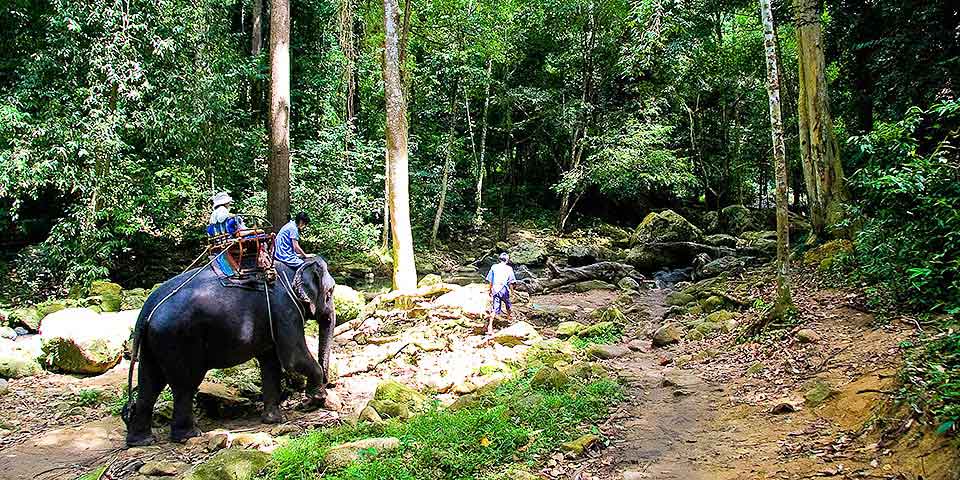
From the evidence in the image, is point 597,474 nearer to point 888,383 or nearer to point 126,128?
point 888,383

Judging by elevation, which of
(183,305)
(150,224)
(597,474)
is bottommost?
(597,474)

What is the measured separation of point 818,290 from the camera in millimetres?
10398

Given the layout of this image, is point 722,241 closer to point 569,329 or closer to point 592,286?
point 592,286

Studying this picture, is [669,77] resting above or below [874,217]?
above

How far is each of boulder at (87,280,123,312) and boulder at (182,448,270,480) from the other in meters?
10.5

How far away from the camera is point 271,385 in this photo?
7762mm

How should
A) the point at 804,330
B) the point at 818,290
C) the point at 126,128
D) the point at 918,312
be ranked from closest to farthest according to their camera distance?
the point at 918,312 < the point at 804,330 < the point at 818,290 < the point at 126,128

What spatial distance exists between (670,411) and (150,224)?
50.9 feet

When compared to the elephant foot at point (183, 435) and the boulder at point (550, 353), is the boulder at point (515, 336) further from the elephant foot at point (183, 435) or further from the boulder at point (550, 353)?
the elephant foot at point (183, 435)

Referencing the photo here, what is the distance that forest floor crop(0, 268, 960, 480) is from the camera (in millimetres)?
4742

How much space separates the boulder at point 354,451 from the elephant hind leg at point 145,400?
8.93 ft

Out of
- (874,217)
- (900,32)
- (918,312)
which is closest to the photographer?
(918,312)

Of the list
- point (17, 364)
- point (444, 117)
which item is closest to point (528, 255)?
point (444, 117)

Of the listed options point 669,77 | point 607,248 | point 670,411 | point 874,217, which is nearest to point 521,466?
point 670,411
